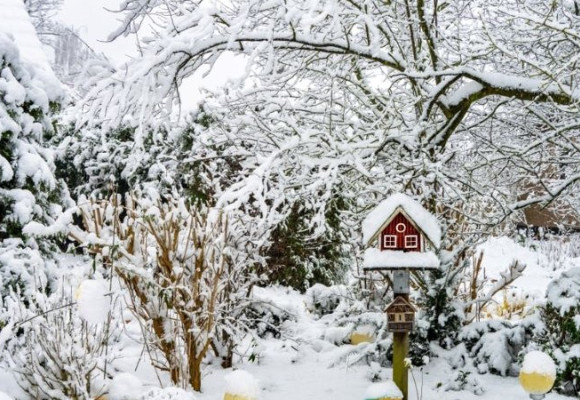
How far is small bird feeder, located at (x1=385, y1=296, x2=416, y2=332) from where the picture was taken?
3.38 m

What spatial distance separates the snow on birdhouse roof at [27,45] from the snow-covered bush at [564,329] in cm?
543

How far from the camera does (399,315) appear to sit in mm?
3389

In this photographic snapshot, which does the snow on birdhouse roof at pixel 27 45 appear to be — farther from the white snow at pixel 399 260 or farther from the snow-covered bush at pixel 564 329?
the snow-covered bush at pixel 564 329

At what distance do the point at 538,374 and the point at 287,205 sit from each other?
223cm

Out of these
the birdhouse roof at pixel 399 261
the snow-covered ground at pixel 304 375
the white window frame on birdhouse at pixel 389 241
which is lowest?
the snow-covered ground at pixel 304 375

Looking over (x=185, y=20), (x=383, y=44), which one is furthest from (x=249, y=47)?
(x=383, y=44)

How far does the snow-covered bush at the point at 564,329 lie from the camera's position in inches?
147

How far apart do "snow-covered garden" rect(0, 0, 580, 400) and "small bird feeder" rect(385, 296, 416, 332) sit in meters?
0.03

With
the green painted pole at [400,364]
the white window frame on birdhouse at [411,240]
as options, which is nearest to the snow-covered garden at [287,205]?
the white window frame on birdhouse at [411,240]

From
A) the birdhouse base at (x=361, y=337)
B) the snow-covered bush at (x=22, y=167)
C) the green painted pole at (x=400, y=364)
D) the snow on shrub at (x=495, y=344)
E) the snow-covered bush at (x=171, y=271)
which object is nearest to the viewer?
the green painted pole at (x=400, y=364)

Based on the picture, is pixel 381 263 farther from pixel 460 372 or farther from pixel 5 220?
pixel 5 220

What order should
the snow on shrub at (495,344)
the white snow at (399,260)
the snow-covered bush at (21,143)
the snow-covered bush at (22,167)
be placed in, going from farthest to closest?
the snow-covered bush at (21,143) < the snow-covered bush at (22,167) < the snow on shrub at (495,344) < the white snow at (399,260)

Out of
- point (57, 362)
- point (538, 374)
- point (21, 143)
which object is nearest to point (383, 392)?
point (538, 374)

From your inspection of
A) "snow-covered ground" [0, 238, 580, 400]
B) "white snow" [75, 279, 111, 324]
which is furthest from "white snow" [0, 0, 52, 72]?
"white snow" [75, 279, 111, 324]
